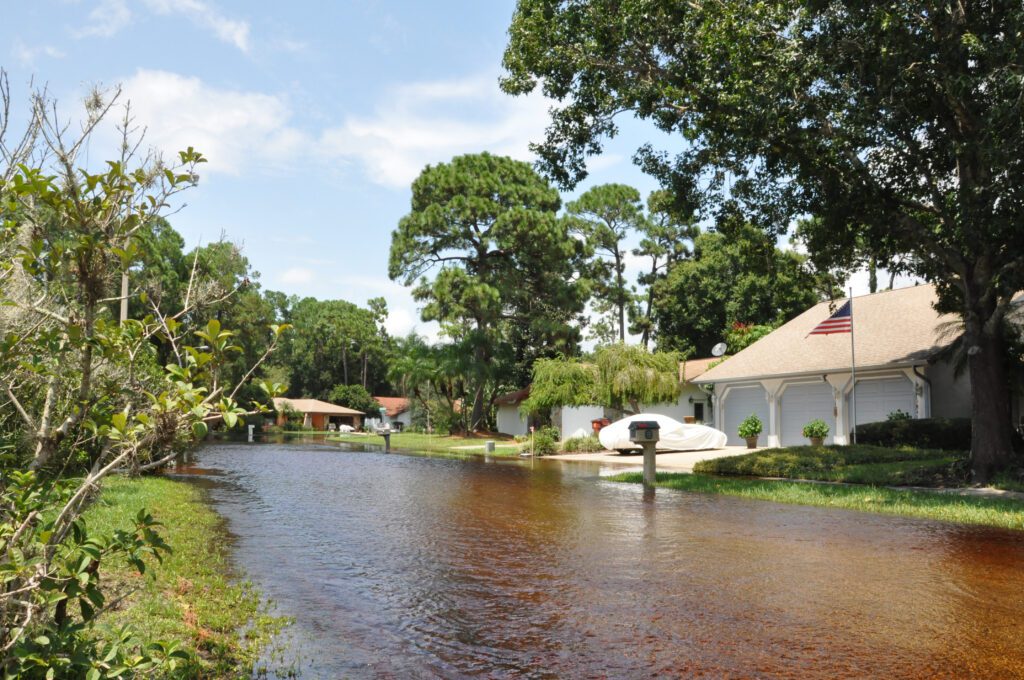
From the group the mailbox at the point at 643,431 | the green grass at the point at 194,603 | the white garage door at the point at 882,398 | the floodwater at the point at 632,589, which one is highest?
the white garage door at the point at 882,398

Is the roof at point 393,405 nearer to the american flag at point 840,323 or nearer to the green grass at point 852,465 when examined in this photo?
the american flag at point 840,323

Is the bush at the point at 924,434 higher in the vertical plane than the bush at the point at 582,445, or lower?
higher

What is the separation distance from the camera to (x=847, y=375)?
26812 mm

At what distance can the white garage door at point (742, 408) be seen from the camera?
30953mm

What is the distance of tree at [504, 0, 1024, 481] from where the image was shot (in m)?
14.5

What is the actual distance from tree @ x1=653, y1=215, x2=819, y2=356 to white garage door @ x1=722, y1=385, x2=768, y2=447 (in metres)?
12.7

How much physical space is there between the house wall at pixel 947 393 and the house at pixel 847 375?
29mm

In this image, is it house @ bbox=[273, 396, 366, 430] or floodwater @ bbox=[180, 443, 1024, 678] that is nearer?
floodwater @ bbox=[180, 443, 1024, 678]

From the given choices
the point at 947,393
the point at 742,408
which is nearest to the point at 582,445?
the point at 742,408

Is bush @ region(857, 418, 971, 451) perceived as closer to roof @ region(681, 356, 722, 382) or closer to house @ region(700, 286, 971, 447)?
house @ region(700, 286, 971, 447)

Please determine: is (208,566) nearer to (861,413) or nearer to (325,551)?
(325,551)

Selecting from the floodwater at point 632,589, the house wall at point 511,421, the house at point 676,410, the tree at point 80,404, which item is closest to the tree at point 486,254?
the house wall at point 511,421

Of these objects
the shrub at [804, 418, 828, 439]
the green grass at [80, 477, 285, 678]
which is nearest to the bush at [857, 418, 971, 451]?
the shrub at [804, 418, 828, 439]

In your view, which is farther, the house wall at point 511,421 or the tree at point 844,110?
the house wall at point 511,421
